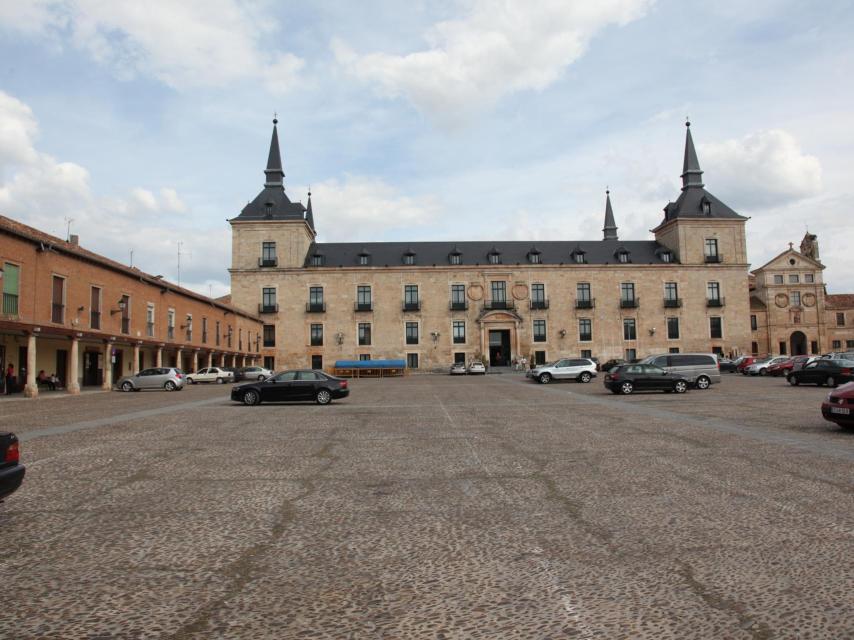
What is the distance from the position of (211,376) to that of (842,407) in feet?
125

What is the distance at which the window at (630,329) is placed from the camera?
64250 millimetres

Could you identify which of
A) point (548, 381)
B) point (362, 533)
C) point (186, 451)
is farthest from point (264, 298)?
point (362, 533)

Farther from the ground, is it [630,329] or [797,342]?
[630,329]

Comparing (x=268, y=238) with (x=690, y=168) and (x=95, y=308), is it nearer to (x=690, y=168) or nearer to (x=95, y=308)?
(x=95, y=308)

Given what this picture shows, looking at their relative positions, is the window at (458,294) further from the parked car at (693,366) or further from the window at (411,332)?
the parked car at (693,366)

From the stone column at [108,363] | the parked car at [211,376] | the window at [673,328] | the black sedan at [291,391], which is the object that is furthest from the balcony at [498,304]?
the black sedan at [291,391]

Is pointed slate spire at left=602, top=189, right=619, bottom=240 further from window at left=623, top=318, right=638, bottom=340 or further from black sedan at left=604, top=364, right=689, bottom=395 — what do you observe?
black sedan at left=604, top=364, right=689, bottom=395

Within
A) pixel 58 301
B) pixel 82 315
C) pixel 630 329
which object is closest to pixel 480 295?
pixel 630 329

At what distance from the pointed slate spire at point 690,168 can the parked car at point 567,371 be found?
41246 millimetres

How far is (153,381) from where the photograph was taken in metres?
31.6

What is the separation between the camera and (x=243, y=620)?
336cm

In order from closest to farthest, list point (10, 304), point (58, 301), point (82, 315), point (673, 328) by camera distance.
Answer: point (10, 304)
point (58, 301)
point (82, 315)
point (673, 328)

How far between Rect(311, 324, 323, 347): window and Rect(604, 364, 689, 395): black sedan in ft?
139

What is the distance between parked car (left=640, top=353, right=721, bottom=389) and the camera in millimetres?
26922
